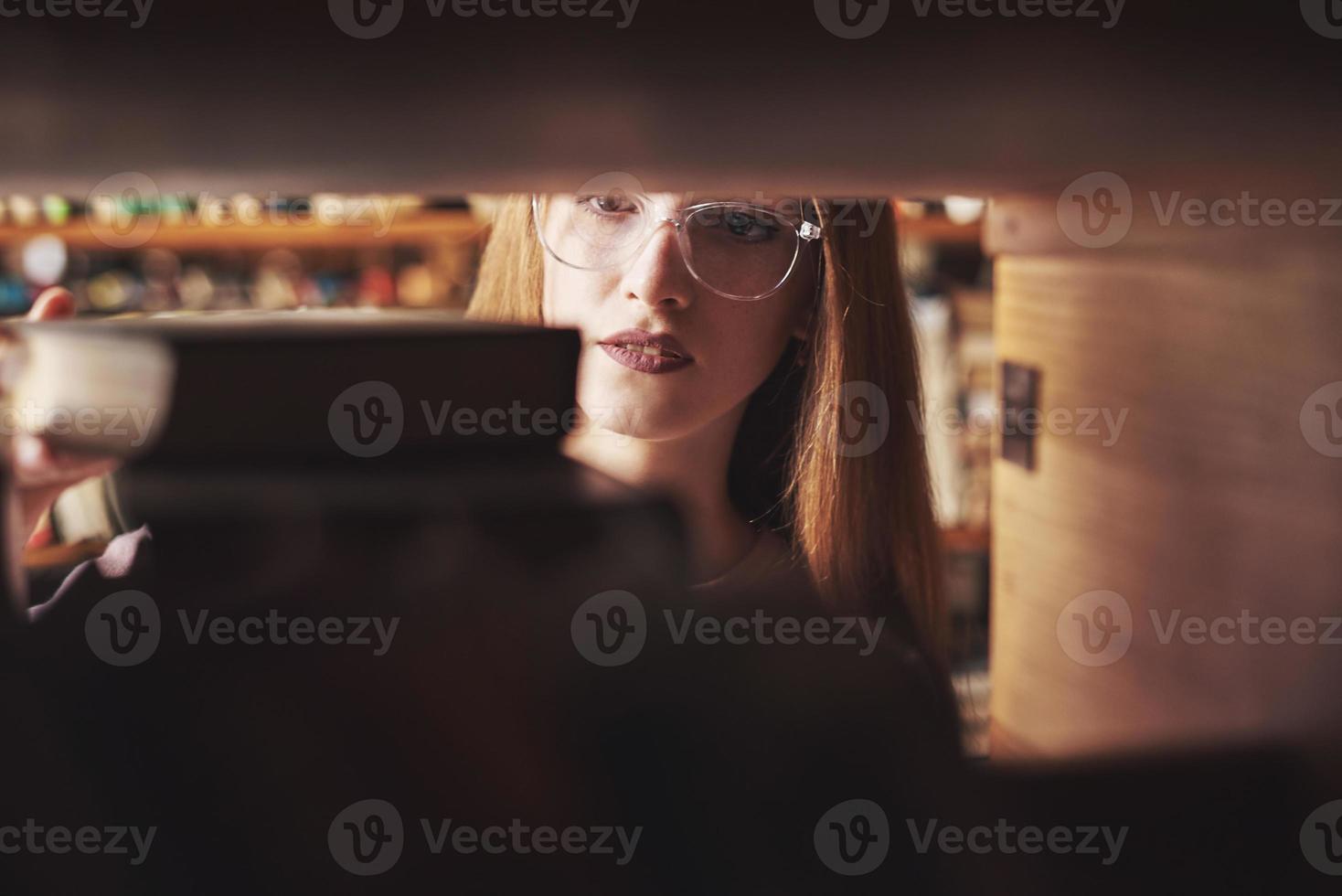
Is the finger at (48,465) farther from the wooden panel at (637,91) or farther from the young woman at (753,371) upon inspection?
the young woman at (753,371)

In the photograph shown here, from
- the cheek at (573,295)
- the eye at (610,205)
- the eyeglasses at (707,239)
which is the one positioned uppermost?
the eye at (610,205)

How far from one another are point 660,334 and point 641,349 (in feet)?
0.05

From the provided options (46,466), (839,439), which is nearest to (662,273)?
(839,439)

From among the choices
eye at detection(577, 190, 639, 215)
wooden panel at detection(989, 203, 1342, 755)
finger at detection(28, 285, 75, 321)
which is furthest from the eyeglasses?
finger at detection(28, 285, 75, 321)

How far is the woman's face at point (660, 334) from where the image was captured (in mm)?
634

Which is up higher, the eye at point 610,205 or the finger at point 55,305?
the eye at point 610,205

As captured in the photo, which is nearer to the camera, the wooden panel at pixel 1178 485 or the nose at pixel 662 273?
the wooden panel at pixel 1178 485

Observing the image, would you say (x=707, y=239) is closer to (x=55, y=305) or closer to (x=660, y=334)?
(x=660, y=334)

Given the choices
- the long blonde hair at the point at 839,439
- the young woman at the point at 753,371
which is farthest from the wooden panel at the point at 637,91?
the long blonde hair at the point at 839,439

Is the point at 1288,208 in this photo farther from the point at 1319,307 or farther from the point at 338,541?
the point at 338,541

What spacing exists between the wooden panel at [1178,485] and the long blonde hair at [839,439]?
0.20 meters

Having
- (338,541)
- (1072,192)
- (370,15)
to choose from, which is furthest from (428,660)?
(1072,192)

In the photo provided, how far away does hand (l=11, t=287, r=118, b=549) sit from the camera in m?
0.35

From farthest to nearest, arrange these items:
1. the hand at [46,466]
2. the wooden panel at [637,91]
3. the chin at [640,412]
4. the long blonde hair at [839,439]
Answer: the long blonde hair at [839,439]
the chin at [640,412]
the hand at [46,466]
the wooden panel at [637,91]
